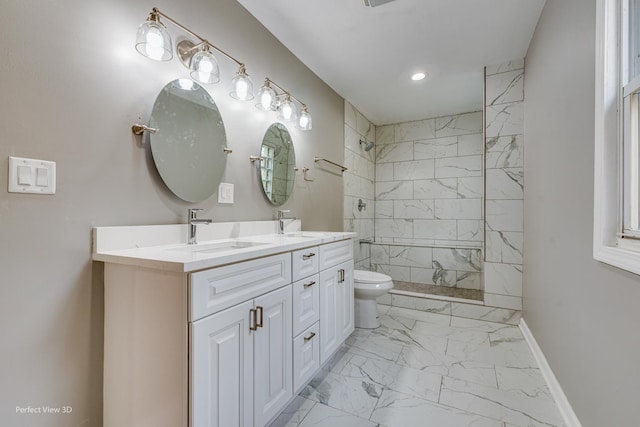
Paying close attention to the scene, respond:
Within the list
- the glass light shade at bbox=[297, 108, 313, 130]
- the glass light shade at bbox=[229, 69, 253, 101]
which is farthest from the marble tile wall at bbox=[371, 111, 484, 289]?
the glass light shade at bbox=[229, 69, 253, 101]

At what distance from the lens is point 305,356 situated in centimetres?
159

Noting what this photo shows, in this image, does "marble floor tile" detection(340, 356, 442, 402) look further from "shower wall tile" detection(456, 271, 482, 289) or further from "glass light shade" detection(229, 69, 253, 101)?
"shower wall tile" detection(456, 271, 482, 289)

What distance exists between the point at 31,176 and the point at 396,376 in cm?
202

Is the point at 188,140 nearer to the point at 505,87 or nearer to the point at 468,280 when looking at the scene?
the point at 505,87

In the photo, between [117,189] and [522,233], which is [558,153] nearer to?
[522,233]

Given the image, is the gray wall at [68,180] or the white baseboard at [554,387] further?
the white baseboard at [554,387]

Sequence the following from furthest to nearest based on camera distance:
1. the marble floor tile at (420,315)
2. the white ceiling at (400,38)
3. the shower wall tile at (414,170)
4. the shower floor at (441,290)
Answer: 1. the shower wall tile at (414,170)
2. the shower floor at (441,290)
3. the marble floor tile at (420,315)
4. the white ceiling at (400,38)

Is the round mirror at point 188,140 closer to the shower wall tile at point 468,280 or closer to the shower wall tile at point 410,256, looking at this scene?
the shower wall tile at point 410,256

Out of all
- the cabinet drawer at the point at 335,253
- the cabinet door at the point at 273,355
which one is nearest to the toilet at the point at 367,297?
the cabinet drawer at the point at 335,253

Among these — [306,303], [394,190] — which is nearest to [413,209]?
[394,190]

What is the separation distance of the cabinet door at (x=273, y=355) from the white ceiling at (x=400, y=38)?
6.04 feet

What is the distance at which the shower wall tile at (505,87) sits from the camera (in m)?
2.62

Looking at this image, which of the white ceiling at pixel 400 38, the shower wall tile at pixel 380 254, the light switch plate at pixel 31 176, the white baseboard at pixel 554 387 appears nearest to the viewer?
the light switch plate at pixel 31 176

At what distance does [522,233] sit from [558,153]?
3.88ft
